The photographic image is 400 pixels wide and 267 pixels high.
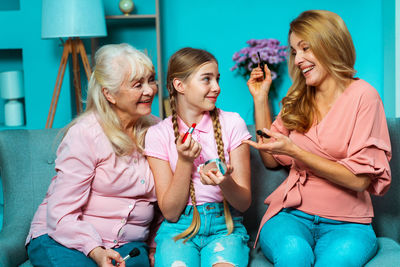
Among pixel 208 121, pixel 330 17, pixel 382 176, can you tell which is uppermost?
pixel 330 17

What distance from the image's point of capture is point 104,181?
1.64m

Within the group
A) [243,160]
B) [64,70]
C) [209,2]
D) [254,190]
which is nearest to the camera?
[243,160]

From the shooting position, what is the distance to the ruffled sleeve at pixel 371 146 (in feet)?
5.07

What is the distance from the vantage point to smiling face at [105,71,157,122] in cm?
169

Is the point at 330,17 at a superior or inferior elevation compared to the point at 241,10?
inferior

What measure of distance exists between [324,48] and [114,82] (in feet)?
2.42

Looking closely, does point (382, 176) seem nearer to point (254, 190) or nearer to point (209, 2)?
point (254, 190)

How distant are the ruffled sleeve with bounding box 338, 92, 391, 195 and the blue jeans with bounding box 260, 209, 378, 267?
0.18 meters

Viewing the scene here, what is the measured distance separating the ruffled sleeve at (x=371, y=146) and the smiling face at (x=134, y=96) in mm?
703

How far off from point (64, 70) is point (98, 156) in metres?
1.95

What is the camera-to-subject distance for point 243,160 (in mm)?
1686

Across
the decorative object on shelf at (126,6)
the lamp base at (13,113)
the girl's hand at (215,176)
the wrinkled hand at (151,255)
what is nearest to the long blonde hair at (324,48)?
the girl's hand at (215,176)

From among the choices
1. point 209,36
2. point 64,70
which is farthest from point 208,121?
point 209,36

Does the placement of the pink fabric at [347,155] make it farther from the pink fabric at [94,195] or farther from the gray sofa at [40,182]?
the pink fabric at [94,195]
